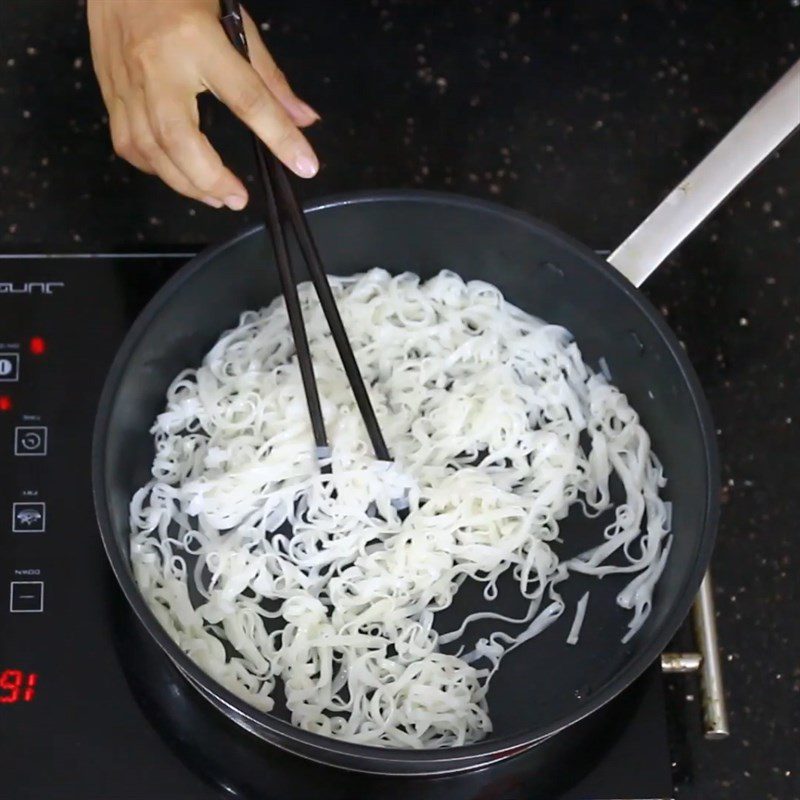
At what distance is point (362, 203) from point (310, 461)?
0.25m

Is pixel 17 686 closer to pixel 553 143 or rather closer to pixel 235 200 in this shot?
pixel 235 200

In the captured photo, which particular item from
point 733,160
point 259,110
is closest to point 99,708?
point 259,110

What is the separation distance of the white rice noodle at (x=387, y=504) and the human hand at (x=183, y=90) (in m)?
0.19

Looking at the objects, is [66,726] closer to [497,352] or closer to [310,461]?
[310,461]

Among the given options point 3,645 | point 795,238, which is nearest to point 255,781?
point 3,645

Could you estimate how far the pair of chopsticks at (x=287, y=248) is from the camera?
0.86 metres

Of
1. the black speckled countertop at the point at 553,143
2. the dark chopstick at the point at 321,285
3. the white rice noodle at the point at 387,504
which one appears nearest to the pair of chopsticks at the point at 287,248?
the dark chopstick at the point at 321,285

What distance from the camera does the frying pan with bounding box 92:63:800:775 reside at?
2.99ft

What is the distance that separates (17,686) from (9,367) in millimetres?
302

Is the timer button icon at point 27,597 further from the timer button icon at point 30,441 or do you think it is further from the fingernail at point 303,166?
the fingernail at point 303,166

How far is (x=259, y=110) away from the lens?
849 mm

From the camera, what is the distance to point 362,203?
101cm

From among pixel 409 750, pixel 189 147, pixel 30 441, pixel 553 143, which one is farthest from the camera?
pixel 553 143

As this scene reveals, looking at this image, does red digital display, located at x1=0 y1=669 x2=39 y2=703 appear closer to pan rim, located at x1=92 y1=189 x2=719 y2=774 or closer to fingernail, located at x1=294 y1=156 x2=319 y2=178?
pan rim, located at x1=92 y1=189 x2=719 y2=774
